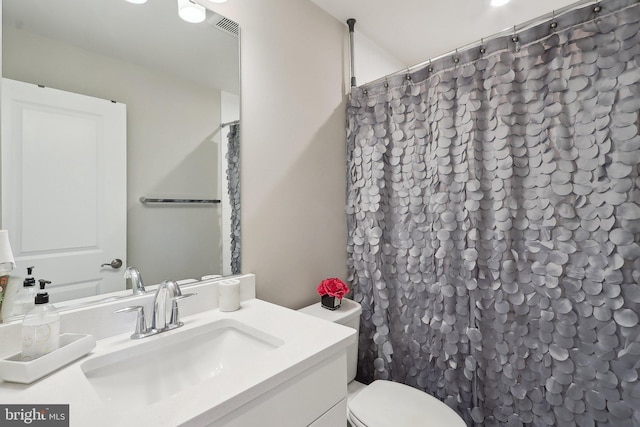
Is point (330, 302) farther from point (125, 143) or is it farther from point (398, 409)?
point (125, 143)

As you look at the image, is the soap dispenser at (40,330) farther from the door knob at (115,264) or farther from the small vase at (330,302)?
the small vase at (330,302)

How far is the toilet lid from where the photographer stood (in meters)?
1.12

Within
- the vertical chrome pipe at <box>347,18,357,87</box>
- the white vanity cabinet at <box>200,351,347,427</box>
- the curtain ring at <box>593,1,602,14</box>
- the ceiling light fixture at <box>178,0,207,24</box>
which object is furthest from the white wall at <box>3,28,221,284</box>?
the curtain ring at <box>593,1,602,14</box>

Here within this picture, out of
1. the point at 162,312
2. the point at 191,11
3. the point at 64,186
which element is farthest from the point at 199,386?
the point at 191,11

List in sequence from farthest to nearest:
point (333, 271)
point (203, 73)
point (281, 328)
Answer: point (333, 271)
point (203, 73)
point (281, 328)

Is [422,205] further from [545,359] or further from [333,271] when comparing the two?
[545,359]

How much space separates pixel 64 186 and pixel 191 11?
811 millimetres

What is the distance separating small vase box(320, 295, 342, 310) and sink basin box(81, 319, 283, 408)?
0.56 meters

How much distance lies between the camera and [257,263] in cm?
136

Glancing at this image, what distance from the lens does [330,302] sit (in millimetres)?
1489

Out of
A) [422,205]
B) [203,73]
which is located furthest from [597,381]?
[203,73]

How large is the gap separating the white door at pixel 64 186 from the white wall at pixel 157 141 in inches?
1.5

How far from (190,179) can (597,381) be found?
164 cm
